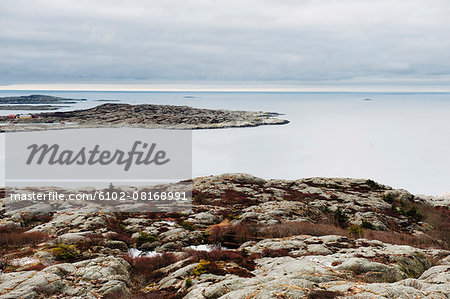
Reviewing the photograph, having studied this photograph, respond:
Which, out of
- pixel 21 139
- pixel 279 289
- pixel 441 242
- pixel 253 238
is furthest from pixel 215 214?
pixel 21 139

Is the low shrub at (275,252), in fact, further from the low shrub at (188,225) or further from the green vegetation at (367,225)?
the green vegetation at (367,225)

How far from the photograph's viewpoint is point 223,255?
1878 centimetres

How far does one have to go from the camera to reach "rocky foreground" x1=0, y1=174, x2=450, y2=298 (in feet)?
43.5

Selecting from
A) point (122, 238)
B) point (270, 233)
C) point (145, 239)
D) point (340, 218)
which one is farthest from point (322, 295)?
point (340, 218)

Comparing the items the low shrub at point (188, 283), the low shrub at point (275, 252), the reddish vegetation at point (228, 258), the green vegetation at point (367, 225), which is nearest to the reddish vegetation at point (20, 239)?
the reddish vegetation at point (228, 258)

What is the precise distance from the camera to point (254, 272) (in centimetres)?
1628

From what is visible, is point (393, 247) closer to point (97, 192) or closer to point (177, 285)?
point (177, 285)

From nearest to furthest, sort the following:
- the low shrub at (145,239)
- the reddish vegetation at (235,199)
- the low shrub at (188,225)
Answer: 1. the low shrub at (145,239)
2. the low shrub at (188,225)
3. the reddish vegetation at (235,199)

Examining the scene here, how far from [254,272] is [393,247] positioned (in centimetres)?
982

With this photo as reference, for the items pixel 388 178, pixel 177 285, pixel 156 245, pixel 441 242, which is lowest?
pixel 388 178

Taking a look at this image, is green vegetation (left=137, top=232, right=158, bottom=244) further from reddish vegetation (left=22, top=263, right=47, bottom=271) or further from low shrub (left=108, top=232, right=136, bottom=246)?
reddish vegetation (left=22, top=263, right=47, bottom=271)

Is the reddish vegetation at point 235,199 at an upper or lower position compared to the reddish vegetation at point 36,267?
lower

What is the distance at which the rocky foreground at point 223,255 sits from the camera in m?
13.3

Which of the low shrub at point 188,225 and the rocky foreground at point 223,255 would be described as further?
the low shrub at point 188,225
